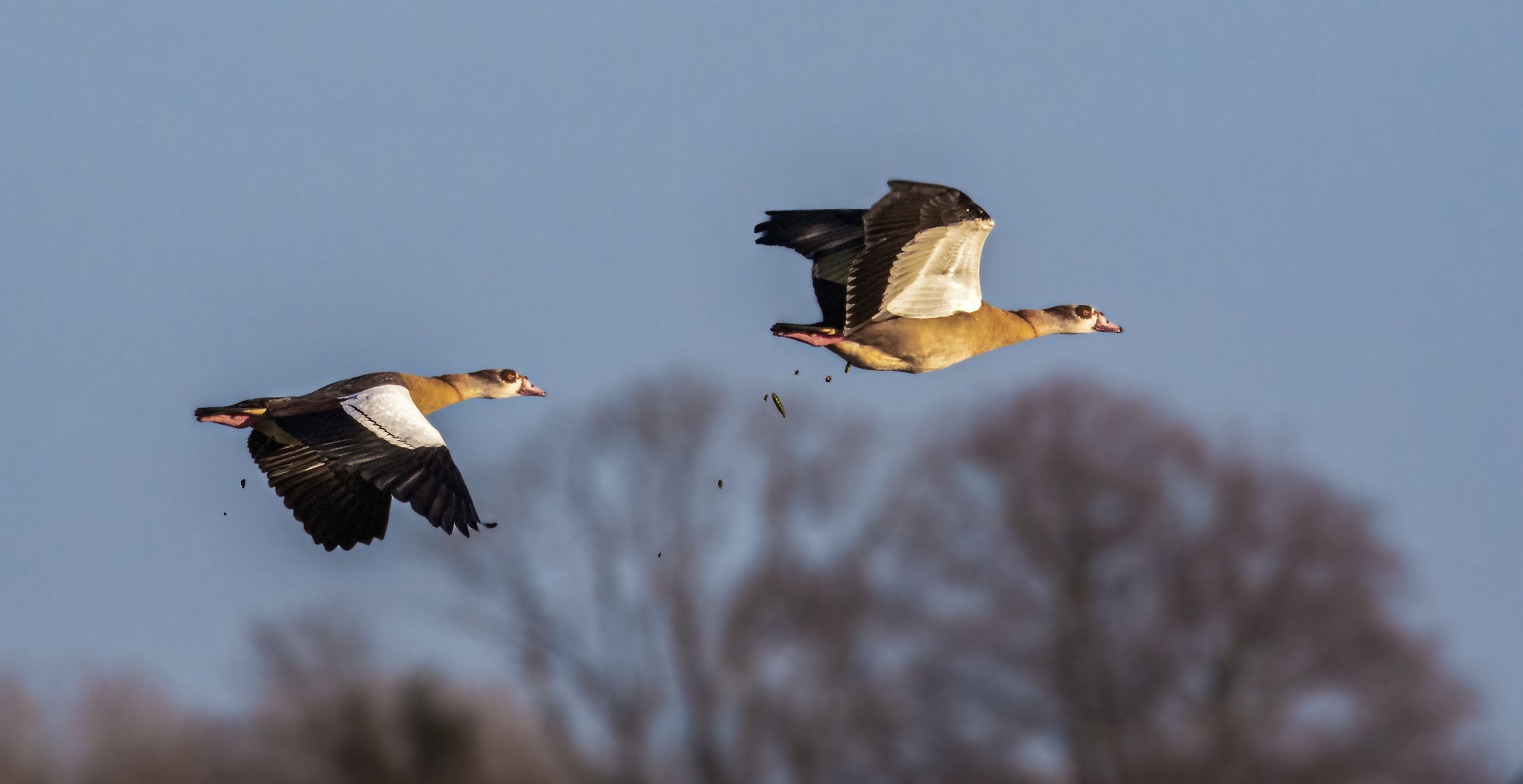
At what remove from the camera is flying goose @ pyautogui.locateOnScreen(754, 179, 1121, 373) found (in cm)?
1042

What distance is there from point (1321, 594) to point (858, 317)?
21.6 m

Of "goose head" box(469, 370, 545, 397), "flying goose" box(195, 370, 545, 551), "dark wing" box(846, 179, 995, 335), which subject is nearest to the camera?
"flying goose" box(195, 370, 545, 551)

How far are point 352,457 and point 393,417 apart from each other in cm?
51

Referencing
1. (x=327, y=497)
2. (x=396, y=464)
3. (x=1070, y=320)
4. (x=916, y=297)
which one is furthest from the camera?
(x=1070, y=320)

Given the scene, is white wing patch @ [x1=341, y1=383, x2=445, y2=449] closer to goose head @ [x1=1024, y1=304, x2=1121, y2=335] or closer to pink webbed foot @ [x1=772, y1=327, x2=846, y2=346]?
pink webbed foot @ [x1=772, y1=327, x2=846, y2=346]

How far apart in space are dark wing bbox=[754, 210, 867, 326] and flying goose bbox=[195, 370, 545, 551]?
2.82 metres

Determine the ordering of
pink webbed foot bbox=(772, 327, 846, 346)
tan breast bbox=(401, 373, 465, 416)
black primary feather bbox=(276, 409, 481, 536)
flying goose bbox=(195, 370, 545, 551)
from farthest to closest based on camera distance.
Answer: tan breast bbox=(401, 373, 465, 416)
pink webbed foot bbox=(772, 327, 846, 346)
flying goose bbox=(195, 370, 545, 551)
black primary feather bbox=(276, 409, 481, 536)

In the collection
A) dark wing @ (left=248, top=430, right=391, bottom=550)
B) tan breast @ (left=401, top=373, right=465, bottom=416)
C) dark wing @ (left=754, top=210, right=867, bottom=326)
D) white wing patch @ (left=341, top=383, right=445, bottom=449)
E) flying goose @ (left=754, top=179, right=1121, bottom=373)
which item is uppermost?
dark wing @ (left=754, top=210, right=867, bottom=326)

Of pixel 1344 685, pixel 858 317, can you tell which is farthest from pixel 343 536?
pixel 1344 685

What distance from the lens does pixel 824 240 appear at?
1222 cm

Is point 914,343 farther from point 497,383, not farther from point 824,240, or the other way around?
point 497,383

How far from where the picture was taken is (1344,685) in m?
28.7

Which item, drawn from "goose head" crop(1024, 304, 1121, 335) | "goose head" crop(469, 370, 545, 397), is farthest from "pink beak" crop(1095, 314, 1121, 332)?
"goose head" crop(469, 370, 545, 397)

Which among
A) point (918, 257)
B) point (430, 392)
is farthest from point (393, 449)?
point (918, 257)
